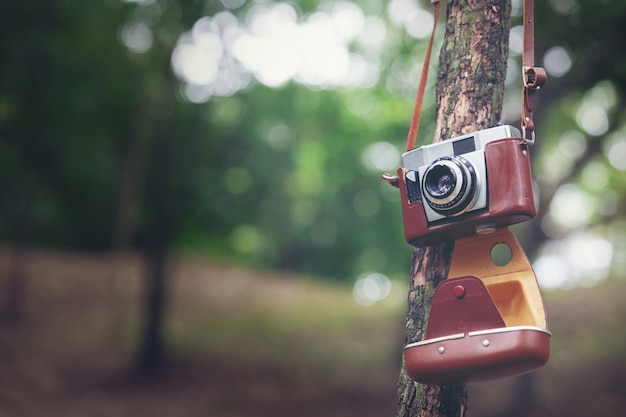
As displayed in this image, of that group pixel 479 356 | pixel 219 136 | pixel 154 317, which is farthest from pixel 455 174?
pixel 219 136

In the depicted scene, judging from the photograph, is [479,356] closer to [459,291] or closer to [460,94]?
[459,291]

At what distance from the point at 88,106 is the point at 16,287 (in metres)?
3.42

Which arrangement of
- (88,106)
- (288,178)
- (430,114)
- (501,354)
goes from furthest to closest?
(288,178) < (88,106) < (430,114) < (501,354)

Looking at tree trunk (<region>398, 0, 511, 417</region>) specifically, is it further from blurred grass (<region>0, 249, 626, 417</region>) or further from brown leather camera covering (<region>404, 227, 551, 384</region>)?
blurred grass (<region>0, 249, 626, 417</region>)

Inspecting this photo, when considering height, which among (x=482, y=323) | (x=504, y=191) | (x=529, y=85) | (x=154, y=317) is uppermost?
(x=154, y=317)

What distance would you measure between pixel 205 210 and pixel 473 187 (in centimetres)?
1369

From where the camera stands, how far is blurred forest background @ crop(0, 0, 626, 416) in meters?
7.66

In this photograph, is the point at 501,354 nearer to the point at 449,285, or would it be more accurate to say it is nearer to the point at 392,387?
the point at 449,285

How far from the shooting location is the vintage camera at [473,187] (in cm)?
215

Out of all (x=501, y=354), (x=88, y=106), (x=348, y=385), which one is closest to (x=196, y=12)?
(x=88, y=106)

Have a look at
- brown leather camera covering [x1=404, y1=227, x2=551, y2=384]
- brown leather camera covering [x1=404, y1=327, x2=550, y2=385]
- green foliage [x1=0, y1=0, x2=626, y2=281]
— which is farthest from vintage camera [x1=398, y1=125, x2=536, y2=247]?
green foliage [x1=0, y1=0, x2=626, y2=281]

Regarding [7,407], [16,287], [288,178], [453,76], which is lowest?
[7,407]

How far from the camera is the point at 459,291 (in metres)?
2.12

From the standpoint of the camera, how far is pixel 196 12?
27.8 ft
